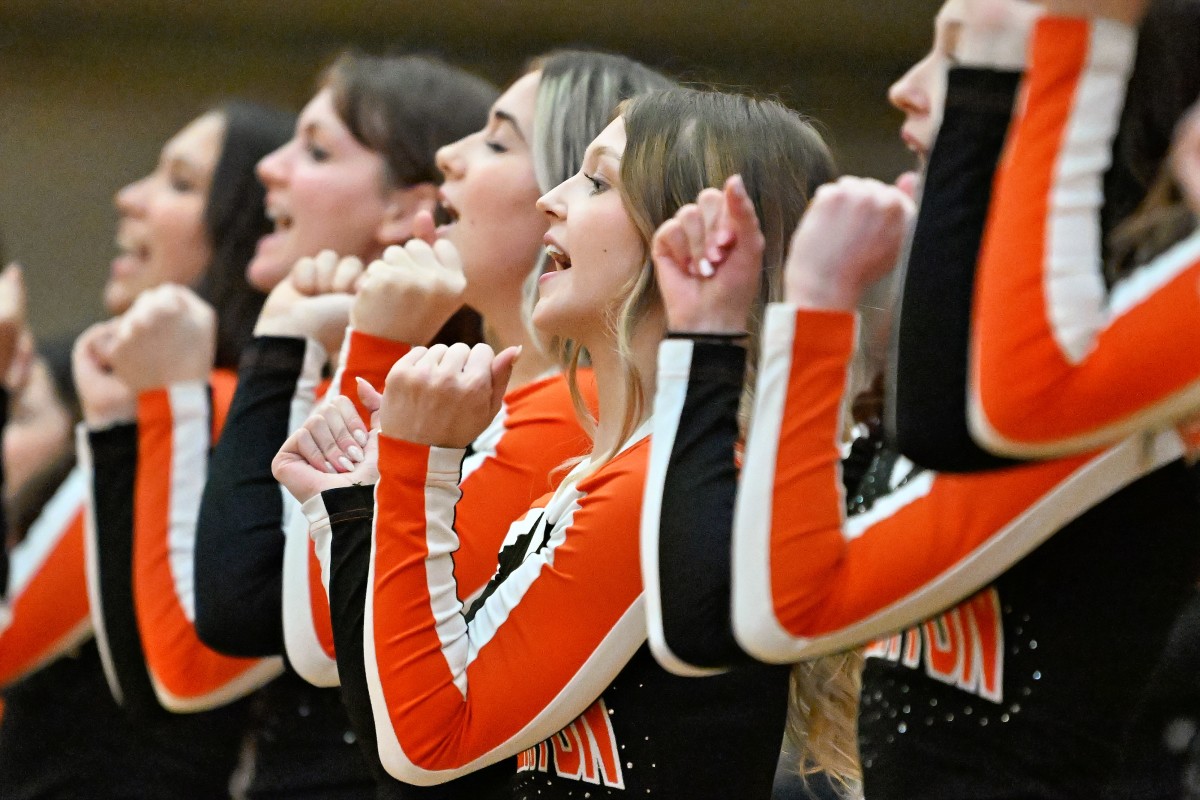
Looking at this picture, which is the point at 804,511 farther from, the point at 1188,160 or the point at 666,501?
the point at 1188,160

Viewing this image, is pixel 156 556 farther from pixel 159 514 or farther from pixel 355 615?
pixel 355 615

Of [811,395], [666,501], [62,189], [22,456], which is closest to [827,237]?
[811,395]

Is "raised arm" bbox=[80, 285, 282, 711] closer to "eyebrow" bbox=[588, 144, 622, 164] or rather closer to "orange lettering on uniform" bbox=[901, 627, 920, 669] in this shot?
"eyebrow" bbox=[588, 144, 622, 164]

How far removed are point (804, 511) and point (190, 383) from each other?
45.7 inches

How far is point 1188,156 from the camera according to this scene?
935 mm

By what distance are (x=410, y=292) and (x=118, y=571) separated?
696 mm

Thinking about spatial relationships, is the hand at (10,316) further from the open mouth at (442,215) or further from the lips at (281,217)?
the open mouth at (442,215)

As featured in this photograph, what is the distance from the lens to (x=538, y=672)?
1137 mm

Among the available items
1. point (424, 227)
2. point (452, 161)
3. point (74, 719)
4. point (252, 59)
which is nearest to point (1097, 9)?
point (424, 227)


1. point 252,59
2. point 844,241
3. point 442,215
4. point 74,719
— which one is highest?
point 844,241

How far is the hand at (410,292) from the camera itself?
148cm

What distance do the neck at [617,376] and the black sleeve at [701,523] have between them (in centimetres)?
24

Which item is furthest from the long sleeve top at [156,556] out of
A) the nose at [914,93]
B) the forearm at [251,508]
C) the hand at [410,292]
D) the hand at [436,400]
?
the nose at [914,93]

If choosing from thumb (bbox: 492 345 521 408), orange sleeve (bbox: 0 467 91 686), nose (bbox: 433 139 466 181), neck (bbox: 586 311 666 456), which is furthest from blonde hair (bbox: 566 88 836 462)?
orange sleeve (bbox: 0 467 91 686)
